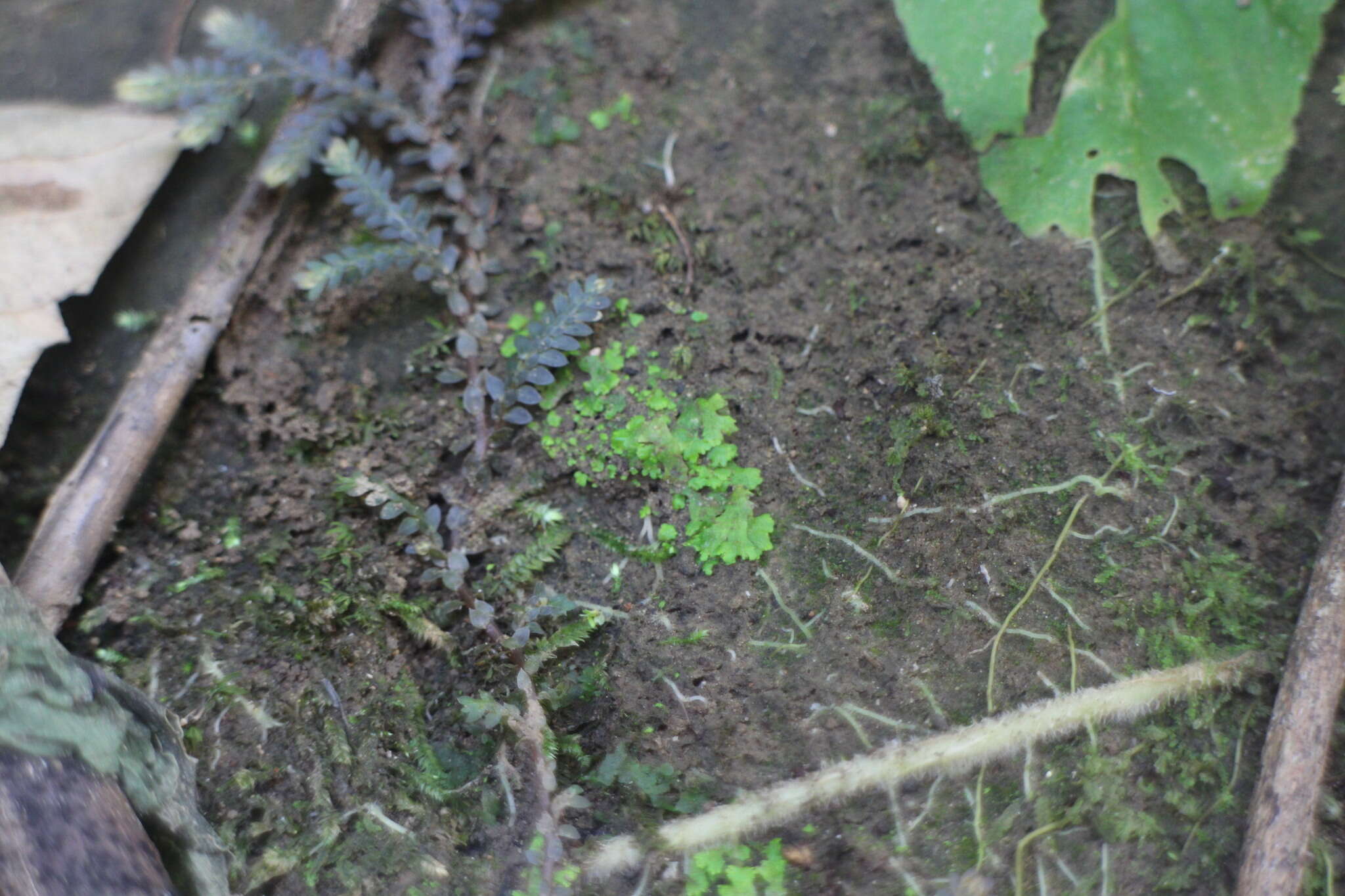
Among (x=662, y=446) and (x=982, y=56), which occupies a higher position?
(x=982, y=56)

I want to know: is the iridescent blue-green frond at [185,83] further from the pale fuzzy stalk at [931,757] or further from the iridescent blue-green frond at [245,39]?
the pale fuzzy stalk at [931,757]

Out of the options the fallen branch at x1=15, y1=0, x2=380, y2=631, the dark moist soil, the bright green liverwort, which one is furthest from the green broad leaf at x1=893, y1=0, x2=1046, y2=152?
the fallen branch at x1=15, y1=0, x2=380, y2=631

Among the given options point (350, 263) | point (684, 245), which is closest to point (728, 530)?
point (684, 245)

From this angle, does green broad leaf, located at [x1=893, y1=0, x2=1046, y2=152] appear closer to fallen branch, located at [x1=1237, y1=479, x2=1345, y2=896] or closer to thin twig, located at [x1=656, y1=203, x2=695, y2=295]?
thin twig, located at [x1=656, y1=203, x2=695, y2=295]

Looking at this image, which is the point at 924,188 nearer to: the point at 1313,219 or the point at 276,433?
the point at 1313,219

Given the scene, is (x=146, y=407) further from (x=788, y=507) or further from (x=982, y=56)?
(x=982, y=56)

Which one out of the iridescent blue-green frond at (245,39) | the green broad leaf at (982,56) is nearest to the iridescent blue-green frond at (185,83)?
the iridescent blue-green frond at (245,39)

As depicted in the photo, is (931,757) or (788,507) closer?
(931,757)
